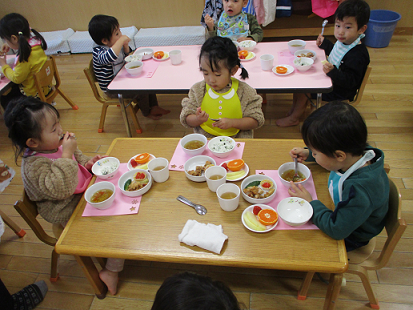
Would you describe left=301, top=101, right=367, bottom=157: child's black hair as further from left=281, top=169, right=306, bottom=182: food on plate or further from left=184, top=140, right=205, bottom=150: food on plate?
left=184, top=140, right=205, bottom=150: food on plate

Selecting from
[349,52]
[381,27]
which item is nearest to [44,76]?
[349,52]

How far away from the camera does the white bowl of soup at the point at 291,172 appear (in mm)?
1396

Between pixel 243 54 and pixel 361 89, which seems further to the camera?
pixel 243 54

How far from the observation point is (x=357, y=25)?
2289 millimetres

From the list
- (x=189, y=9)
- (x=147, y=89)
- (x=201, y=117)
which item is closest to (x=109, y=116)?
(x=147, y=89)

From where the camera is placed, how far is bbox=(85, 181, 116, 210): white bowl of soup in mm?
1340

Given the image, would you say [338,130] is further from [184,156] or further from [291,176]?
[184,156]

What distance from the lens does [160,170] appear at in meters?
1.42

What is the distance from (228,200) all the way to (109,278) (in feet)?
3.13

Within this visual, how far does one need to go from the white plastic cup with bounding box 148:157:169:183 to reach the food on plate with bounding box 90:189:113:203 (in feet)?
0.74

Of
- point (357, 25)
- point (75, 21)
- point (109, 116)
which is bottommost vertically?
point (109, 116)

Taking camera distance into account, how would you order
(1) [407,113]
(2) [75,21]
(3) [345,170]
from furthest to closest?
(2) [75,21], (1) [407,113], (3) [345,170]

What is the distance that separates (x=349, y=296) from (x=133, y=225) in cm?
130

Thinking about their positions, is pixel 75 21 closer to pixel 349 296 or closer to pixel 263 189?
pixel 263 189
